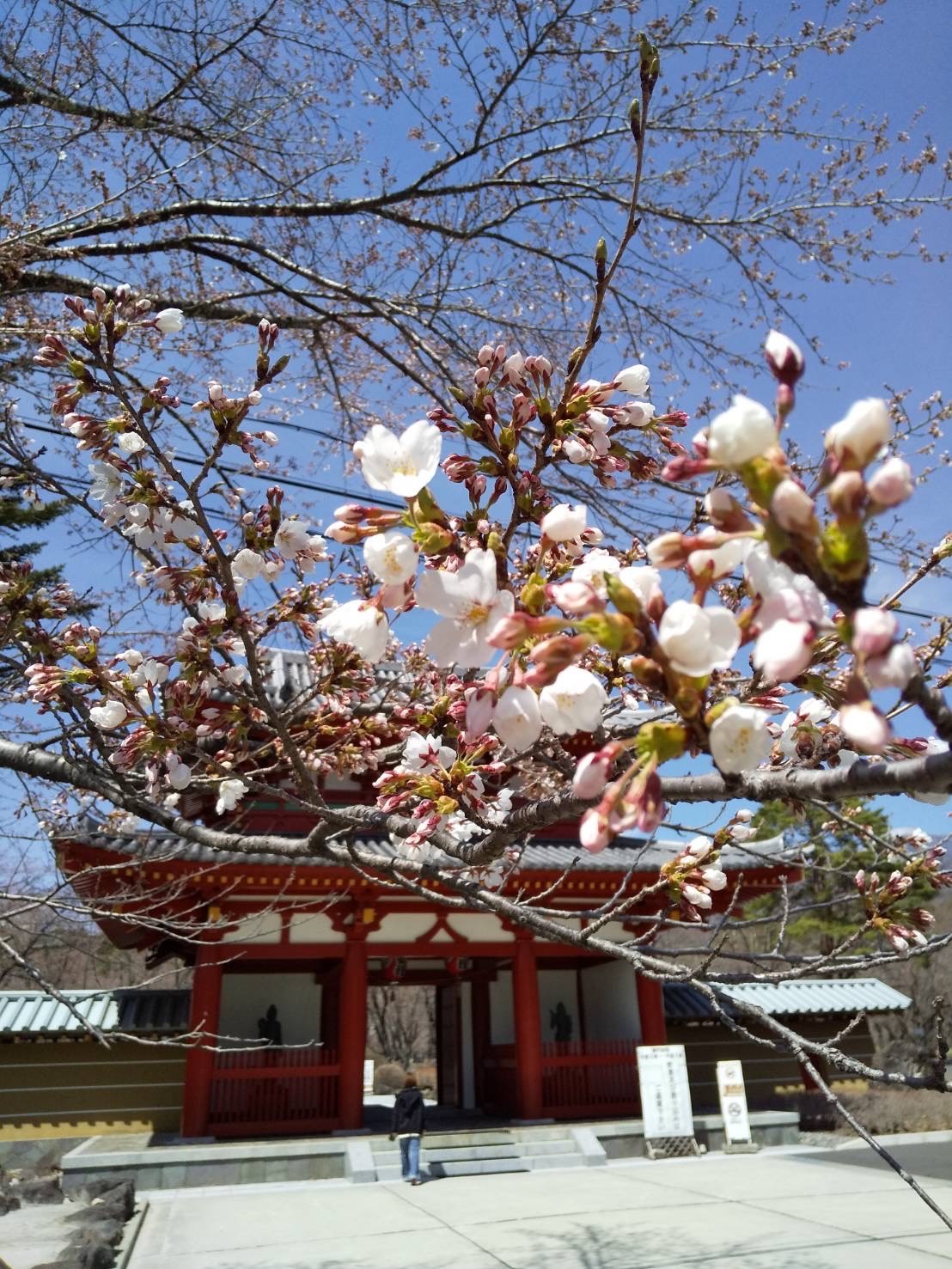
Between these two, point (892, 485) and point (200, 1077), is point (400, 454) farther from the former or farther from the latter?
point (200, 1077)

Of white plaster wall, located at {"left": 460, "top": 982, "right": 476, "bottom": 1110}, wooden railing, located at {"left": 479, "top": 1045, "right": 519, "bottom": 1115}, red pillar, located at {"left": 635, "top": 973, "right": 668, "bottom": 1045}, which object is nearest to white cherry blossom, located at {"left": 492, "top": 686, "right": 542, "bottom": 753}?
red pillar, located at {"left": 635, "top": 973, "right": 668, "bottom": 1045}

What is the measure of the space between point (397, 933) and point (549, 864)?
7.38ft

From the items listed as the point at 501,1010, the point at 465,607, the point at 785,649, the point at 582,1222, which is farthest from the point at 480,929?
the point at 785,649

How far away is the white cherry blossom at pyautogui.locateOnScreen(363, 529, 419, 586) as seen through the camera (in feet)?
3.62

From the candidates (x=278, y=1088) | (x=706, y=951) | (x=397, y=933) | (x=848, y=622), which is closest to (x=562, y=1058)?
(x=397, y=933)

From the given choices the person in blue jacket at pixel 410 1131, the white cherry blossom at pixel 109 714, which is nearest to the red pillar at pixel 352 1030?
A: the person in blue jacket at pixel 410 1131

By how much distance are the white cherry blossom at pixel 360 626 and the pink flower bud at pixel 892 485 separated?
0.69 meters

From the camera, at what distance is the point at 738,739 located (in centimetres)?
88

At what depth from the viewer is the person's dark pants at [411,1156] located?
28.1ft

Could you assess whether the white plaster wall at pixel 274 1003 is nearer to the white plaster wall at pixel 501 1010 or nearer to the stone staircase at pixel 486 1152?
the stone staircase at pixel 486 1152

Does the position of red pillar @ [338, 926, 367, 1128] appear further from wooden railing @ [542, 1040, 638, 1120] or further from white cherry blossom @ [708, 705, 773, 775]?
white cherry blossom @ [708, 705, 773, 775]

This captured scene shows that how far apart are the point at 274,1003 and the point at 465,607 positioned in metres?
12.2

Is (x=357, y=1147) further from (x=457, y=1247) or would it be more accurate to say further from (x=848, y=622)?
(x=848, y=622)

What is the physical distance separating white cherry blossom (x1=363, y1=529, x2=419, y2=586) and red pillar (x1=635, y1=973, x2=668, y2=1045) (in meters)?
10.9
